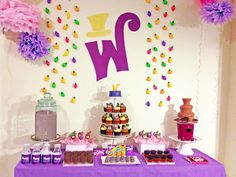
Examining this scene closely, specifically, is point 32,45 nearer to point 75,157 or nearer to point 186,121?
point 75,157

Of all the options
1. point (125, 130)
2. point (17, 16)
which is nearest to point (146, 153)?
point (125, 130)

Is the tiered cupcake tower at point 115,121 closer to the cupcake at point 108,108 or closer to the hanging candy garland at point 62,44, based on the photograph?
the cupcake at point 108,108

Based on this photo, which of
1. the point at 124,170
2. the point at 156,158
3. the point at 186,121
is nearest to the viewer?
the point at 124,170

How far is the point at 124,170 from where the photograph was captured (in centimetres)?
194

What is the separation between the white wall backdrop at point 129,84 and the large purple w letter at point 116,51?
0.13 ft

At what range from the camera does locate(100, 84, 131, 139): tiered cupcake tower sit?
7.18 ft

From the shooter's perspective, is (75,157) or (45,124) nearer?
(75,157)

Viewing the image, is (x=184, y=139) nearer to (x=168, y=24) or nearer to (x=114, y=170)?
(x=114, y=170)

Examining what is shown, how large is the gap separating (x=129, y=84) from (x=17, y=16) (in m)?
0.97

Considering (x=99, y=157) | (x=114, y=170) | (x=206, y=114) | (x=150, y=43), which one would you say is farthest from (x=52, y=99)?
(x=206, y=114)

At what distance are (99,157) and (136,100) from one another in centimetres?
56

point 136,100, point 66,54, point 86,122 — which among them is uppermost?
point 66,54

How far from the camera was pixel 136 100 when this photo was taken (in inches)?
96.6

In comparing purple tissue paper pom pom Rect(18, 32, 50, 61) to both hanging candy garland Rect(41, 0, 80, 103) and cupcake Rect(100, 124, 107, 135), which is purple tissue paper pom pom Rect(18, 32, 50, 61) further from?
cupcake Rect(100, 124, 107, 135)
